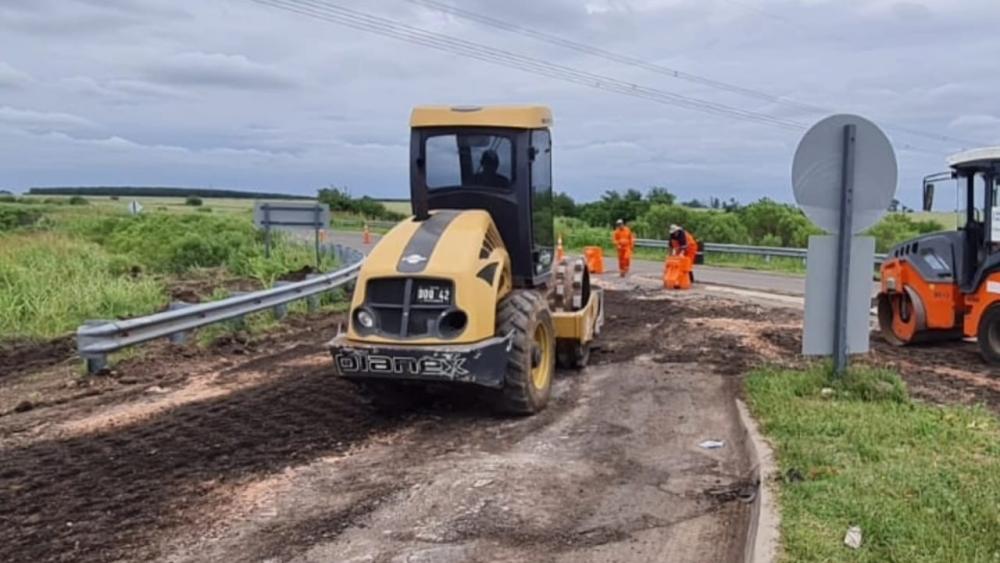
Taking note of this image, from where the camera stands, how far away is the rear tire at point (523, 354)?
818 cm

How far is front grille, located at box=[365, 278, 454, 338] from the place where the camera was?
25.9ft

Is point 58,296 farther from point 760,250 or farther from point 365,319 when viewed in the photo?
point 760,250

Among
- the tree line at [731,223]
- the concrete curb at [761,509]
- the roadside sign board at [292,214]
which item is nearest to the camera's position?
the concrete curb at [761,509]

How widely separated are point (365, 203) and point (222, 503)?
65.0 metres

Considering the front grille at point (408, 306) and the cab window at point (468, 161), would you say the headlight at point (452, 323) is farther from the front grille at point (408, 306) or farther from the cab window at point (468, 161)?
the cab window at point (468, 161)

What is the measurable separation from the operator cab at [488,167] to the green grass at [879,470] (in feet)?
8.95

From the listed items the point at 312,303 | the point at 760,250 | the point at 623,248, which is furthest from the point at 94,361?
the point at 760,250

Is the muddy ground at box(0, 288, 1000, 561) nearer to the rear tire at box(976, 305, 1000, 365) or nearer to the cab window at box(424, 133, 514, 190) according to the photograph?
the rear tire at box(976, 305, 1000, 365)

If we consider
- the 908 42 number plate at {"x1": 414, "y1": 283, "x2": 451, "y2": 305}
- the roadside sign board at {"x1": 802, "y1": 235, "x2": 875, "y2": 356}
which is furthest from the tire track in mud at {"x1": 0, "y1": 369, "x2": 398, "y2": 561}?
the roadside sign board at {"x1": 802, "y1": 235, "x2": 875, "y2": 356}

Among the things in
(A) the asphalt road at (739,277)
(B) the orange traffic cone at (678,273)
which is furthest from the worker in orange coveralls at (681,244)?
(A) the asphalt road at (739,277)

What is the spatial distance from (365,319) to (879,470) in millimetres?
4271

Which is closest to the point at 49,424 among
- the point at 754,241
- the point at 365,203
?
the point at 754,241

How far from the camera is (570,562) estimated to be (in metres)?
4.95

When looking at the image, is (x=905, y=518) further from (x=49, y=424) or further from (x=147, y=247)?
(x=147, y=247)
